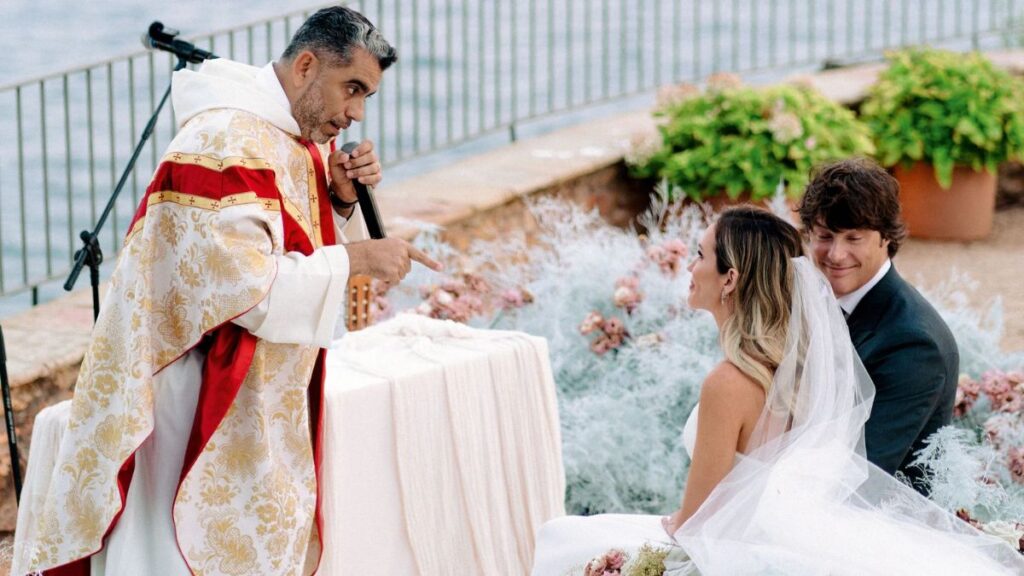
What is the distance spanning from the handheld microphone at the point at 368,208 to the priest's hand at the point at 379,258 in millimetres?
87

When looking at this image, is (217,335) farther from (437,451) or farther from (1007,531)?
(1007,531)

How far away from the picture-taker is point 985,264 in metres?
7.68

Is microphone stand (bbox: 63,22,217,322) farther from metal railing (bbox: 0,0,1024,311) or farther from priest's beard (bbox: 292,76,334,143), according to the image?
metal railing (bbox: 0,0,1024,311)

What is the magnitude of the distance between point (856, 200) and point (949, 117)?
4610 mm

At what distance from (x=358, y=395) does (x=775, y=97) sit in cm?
419

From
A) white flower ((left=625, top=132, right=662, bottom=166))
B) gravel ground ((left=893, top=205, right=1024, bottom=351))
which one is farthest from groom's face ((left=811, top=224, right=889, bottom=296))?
white flower ((left=625, top=132, right=662, bottom=166))

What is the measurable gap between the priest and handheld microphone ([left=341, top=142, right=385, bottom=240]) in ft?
0.28

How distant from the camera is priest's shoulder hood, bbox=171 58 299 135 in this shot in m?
3.28

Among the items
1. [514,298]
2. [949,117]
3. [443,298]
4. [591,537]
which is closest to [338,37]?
[591,537]

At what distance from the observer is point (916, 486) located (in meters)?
3.80

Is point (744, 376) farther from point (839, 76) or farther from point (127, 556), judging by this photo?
point (839, 76)

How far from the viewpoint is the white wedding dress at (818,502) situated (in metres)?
3.04

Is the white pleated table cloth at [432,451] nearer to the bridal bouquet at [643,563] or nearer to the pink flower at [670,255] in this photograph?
the bridal bouquet at [643,563]

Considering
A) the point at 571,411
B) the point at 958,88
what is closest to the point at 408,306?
the point at 571,411
